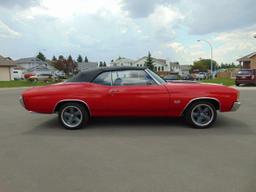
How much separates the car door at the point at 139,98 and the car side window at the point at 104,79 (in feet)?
0.49

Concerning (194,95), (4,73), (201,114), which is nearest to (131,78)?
(194,95)

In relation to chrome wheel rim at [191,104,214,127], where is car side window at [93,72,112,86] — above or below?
above

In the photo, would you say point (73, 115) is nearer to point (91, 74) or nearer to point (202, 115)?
point (91, 74)

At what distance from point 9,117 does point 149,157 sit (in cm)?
568

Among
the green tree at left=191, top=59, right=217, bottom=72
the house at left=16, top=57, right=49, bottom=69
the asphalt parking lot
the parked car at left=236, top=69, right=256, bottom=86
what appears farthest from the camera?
the green tree at left=191, top=59, right=217, bottom=72

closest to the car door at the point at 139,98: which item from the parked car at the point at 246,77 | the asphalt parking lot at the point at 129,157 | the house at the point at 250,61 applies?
the asphalt parking lot at the point at 129,157

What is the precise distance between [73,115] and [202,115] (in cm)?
299

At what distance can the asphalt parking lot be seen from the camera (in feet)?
12.5

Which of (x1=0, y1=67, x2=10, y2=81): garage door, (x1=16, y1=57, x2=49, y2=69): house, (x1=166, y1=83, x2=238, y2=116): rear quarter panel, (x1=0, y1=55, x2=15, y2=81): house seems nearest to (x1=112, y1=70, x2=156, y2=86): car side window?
(x1=166, y1=83, x2=238, y2=116): rear quarter panel

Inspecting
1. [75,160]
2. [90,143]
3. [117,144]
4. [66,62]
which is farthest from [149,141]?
[66,62]

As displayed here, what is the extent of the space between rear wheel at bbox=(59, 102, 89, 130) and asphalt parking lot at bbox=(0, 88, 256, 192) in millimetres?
201

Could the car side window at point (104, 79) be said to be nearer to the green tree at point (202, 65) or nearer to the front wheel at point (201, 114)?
the front wheel at point (201, 114)

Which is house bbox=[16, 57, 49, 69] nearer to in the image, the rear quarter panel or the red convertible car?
the red convertible car

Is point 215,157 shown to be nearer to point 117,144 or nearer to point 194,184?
point 194,184
